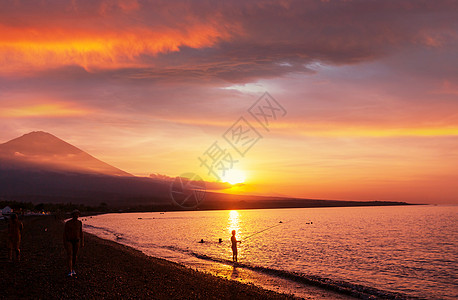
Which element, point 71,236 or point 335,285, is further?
point 335,285

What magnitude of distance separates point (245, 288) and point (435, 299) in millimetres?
11692

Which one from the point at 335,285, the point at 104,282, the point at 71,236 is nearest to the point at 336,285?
the point at 335,285

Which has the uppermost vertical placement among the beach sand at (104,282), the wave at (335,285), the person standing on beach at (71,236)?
the person standing on beach at (71,236)

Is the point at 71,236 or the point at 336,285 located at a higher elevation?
the point at 71,236

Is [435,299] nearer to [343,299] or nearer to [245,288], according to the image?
[343,299]

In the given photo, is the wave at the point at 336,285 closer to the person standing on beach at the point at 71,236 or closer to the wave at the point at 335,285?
the wave at the point at 335,285

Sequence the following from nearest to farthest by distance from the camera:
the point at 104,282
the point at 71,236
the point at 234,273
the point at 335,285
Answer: the point at 104,282 → the point at 71,236 → the point at 335,285 → the point at 234,273

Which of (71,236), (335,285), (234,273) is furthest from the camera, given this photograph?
(234,273)

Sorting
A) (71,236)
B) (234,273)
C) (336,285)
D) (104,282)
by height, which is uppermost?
(71,236)

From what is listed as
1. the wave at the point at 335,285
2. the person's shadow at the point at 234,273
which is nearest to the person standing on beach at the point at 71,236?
the person's shadow at the point at 234,273

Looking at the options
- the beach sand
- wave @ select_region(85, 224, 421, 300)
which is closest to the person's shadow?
wave @ select_region(85, 224, 421, 300)

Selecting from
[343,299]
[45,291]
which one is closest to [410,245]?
[343,299]

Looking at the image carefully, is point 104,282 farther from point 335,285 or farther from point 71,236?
point 335,285

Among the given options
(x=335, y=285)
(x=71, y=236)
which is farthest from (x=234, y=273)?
(x=71, y=236)
